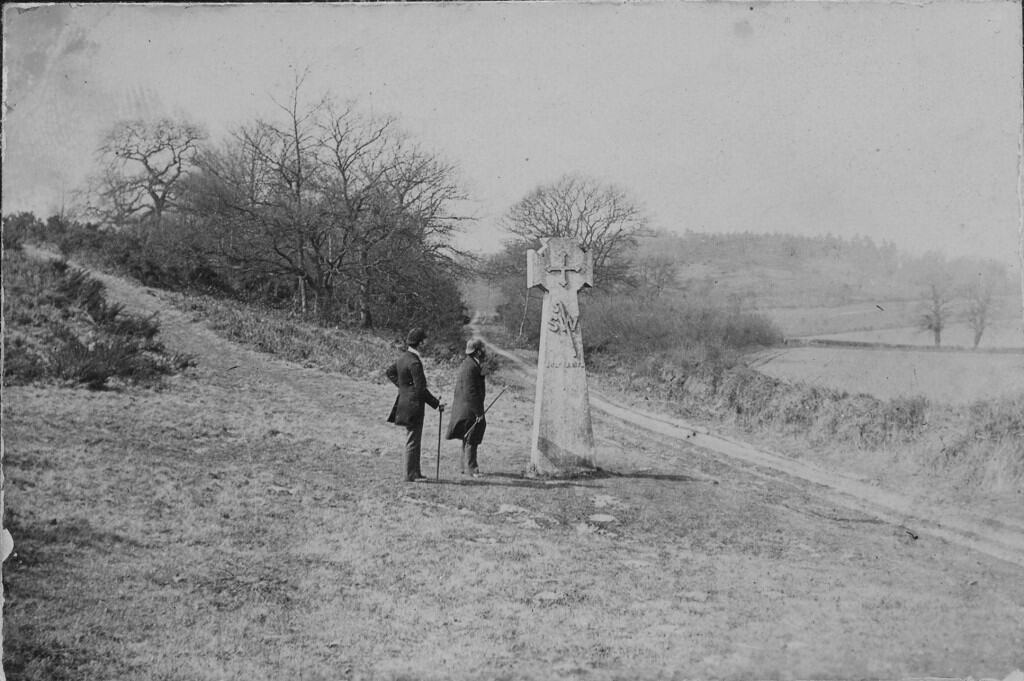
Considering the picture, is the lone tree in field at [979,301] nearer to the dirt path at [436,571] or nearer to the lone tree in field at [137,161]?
the dirt path at [436,571]

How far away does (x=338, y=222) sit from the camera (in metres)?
26.1

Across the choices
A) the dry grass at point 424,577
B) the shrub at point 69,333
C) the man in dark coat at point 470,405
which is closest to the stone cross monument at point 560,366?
the dry grass at point 424,577

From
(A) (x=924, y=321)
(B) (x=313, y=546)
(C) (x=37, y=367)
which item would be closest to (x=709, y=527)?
(B) (x=313, y=546)

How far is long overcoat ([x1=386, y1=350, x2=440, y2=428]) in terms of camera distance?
8617 mm

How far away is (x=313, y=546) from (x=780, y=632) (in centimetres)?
406

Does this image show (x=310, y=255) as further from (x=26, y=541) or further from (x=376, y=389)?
(x=26, y=541)

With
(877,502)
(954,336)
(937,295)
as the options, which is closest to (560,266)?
(877,502)

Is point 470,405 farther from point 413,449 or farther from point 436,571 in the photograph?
point 436,571

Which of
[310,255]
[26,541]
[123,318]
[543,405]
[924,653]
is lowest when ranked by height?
[924,653]

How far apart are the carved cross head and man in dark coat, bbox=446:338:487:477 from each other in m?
1.28

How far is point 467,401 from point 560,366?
1.44 metres

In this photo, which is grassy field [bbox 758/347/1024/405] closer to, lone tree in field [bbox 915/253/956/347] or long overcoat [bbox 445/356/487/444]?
lone tree in field [bbox 915/253/956/347]

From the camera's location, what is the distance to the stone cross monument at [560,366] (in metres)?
9.65

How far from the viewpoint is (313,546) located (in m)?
6.55
